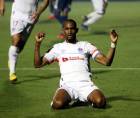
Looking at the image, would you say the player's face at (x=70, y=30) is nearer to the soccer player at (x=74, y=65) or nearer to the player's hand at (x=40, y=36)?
the soccer player at (x=74, y=65)

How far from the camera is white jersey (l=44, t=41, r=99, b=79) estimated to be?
8695mm

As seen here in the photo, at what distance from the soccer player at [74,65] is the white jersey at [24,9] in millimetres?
2360

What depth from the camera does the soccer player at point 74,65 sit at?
8352mm

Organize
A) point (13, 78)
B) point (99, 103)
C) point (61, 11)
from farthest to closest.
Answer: point (61, 11) → point (13, 78) → point (99, 103)

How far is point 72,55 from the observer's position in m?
8.79

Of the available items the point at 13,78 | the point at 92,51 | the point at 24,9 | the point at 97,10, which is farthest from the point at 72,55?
the point at 97,10

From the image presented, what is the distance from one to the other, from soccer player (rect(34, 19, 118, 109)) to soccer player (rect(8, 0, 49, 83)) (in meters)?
2.07

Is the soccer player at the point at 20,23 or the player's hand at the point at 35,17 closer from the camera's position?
the soccer player at the point at 20,23

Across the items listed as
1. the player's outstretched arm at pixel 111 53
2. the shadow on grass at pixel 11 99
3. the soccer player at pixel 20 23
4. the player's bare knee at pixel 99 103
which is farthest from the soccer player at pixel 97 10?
the player's bare knee at pixel 99 103

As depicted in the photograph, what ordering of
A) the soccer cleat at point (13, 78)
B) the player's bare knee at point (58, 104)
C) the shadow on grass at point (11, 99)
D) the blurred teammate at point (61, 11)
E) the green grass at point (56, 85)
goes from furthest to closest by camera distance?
the blurred teammate at point (61, 11) → the soccer cleat at point (13, 78) → the shadow on grass at point (11, 99) → the player's bare knee at point (58, 104) → the green grass at point (56, 85)

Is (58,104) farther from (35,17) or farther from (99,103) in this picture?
(35,17)

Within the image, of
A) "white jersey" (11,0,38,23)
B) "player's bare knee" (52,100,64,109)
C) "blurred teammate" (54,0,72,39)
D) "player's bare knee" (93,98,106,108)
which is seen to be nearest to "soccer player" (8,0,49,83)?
"white jersey" (11,0,38,23)

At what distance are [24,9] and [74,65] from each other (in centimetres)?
280

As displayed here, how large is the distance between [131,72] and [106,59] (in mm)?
3402
